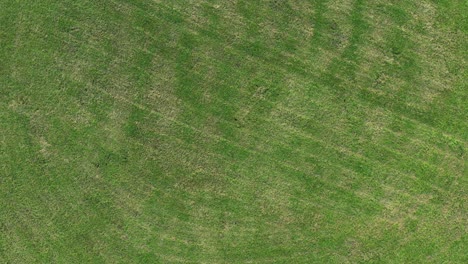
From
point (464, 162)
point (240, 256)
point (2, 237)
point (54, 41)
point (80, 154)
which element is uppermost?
point (464, 162)

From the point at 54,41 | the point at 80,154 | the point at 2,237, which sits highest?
the point at 54,41

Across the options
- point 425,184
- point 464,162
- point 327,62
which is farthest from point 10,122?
point 464,162

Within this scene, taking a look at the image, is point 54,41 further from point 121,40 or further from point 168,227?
point 168,227

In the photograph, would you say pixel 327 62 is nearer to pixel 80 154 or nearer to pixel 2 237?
pixel 80 154

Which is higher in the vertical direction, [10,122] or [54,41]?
[54,41]

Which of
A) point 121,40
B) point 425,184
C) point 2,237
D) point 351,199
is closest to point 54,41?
point 121,40

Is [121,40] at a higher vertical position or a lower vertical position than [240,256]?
higher
